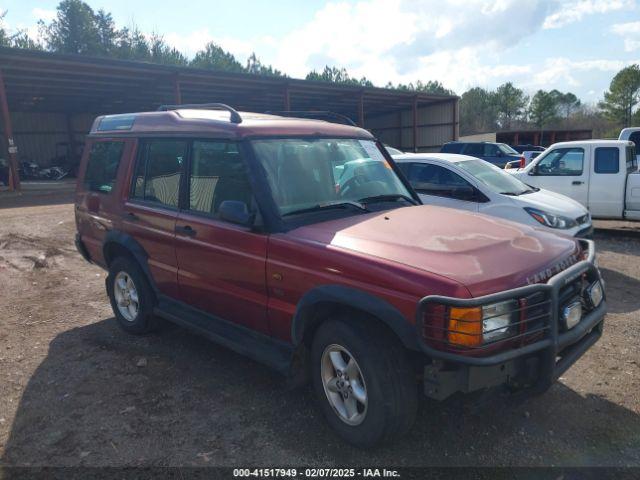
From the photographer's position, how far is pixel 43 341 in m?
4.81

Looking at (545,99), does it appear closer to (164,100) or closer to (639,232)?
(164,100)

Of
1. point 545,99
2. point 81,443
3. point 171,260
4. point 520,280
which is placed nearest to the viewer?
point 520,280

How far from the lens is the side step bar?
328 centimetres

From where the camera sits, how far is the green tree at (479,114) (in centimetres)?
8000

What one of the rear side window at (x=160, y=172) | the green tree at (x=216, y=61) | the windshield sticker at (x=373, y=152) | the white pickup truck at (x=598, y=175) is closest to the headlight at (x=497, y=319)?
the windshield sticker at (x=373, y=152)

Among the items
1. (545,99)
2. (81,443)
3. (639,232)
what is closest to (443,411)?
(81,443)

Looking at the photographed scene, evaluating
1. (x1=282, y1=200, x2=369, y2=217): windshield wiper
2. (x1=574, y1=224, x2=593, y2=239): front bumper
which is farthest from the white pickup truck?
(x1=282, y1=200, x2=369, y2=217): windshield wiper

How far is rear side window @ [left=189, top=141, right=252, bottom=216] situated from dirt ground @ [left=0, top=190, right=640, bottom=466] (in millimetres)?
1432

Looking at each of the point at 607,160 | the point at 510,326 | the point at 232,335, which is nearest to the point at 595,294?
the point at 510,326

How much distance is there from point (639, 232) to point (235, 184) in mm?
9220

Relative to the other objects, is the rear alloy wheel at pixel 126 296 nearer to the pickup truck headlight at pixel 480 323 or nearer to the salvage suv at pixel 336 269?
the salvage suv at pixel 336 269

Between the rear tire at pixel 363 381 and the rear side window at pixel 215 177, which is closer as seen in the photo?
the rear tire at pixel 363 381

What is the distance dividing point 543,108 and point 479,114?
47.3ft

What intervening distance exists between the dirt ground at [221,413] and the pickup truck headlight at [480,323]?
0.41m
